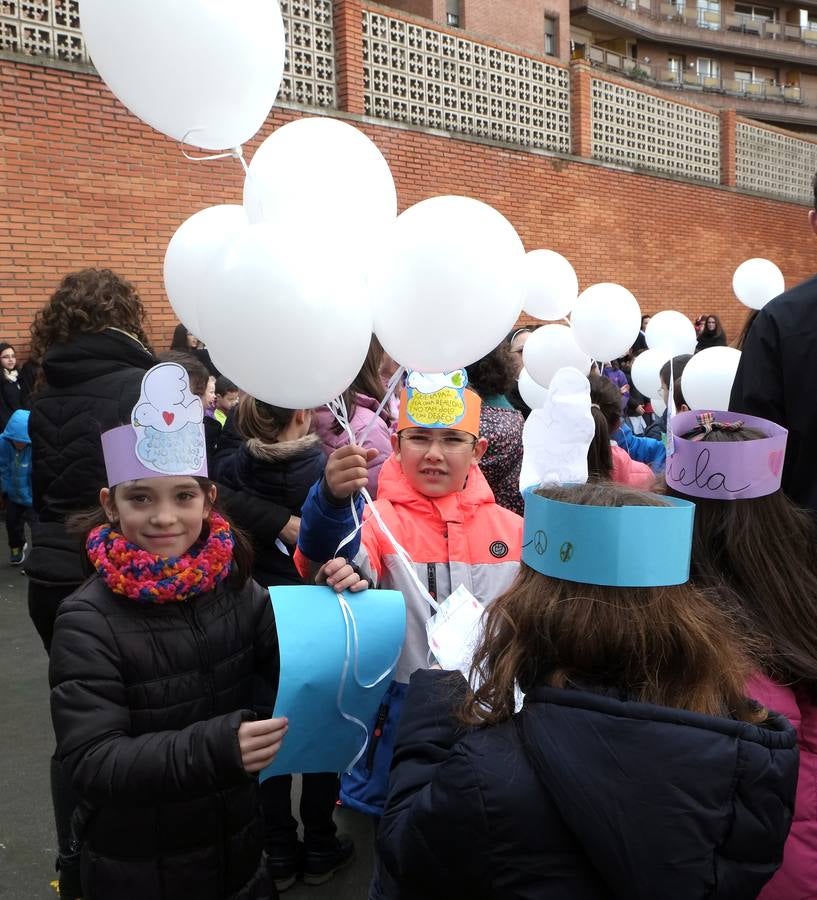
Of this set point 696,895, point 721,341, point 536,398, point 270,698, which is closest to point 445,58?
point 721,341

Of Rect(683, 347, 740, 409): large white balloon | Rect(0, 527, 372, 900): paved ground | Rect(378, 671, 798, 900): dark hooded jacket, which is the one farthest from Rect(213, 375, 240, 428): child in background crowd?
Rect(378, 671, 798, 900): dark hooded jacket

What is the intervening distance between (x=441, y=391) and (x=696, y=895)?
1.57m

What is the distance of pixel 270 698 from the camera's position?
2.07 m

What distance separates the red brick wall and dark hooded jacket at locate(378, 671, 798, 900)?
8259 millimetres

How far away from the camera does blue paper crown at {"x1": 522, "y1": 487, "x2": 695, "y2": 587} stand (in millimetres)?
1292

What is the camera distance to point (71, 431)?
8.39 ft

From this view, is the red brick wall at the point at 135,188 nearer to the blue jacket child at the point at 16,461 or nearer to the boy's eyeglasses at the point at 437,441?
the blue jacket child at the point at 16,461

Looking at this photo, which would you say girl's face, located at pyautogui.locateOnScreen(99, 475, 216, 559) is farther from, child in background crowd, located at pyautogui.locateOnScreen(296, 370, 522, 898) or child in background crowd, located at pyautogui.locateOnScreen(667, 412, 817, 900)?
child in background crowd, located at pyautogui.locateOnScreen(667, 412, 817, 900)

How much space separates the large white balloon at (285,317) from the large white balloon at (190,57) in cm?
27

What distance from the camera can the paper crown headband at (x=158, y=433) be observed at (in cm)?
187

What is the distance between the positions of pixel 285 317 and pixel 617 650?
0.87 m

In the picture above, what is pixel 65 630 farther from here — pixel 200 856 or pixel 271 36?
pixel 271 36

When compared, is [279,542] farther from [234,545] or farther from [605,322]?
[605,322]

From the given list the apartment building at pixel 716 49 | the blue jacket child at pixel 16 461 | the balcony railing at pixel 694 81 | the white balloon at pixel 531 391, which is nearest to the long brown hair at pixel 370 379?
the white balloon at pixel 531 391
